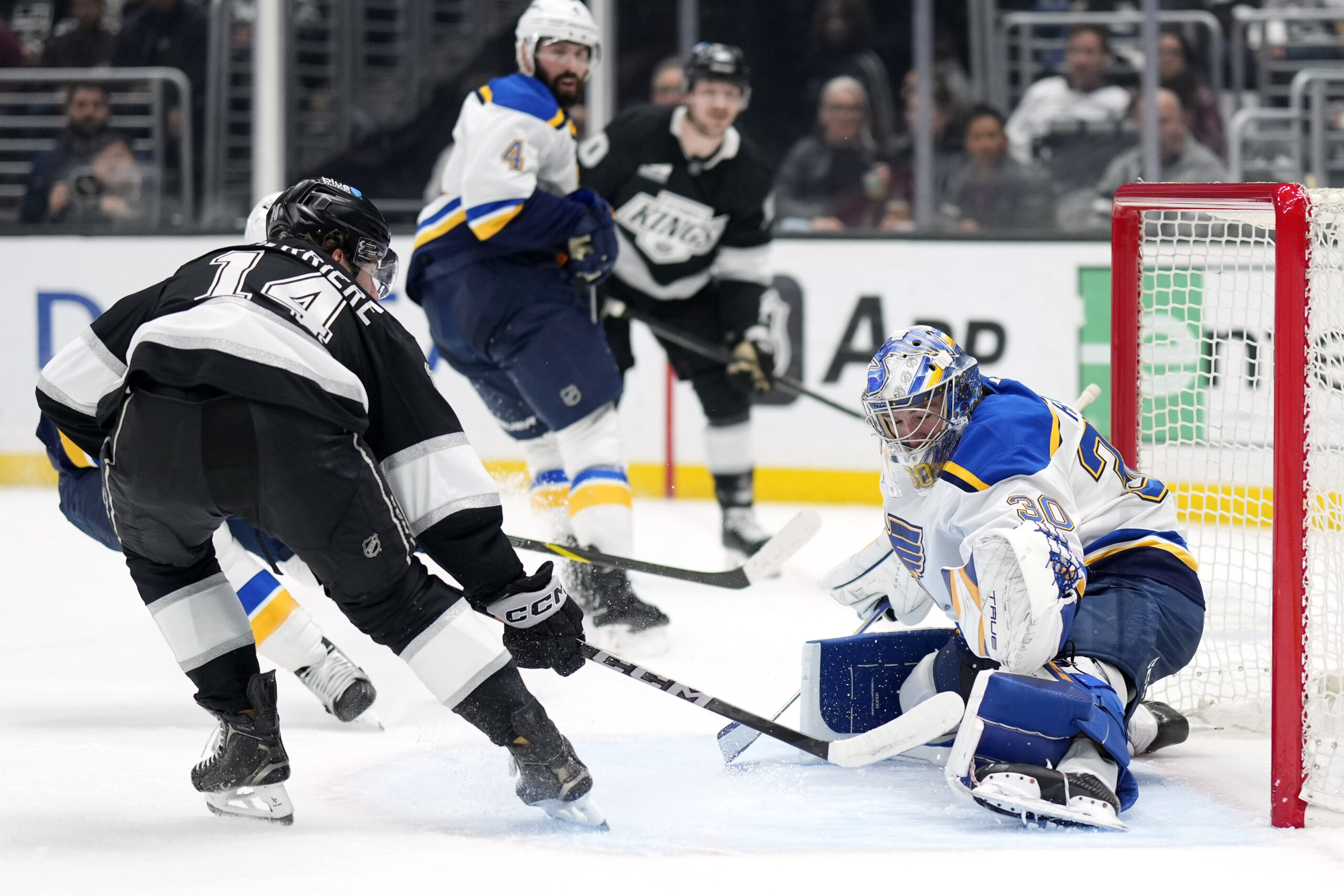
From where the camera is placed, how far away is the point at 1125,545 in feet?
8.09

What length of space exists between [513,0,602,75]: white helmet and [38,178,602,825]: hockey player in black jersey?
144 centimetres

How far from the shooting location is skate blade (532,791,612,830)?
7.33 ft

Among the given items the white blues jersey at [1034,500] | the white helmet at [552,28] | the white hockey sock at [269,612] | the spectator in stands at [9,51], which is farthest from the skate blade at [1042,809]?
the spectator in stands at [9,51]

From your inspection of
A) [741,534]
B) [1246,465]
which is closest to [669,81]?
[741,534]

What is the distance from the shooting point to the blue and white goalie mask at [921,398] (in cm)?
229

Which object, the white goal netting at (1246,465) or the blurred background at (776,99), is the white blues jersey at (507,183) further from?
the blurred background at (776,99)

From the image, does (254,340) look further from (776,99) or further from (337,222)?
(776,99)

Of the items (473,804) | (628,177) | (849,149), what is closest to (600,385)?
(628,177)

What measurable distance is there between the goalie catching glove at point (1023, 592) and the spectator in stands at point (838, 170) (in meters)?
3.84

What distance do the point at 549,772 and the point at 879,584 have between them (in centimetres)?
75

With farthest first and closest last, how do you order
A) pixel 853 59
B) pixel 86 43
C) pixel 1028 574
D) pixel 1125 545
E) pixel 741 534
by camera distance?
pixel 86 43 < pixel 853 59 < pixel 741 534 < pixel 1125 545 < pixel 1028 574

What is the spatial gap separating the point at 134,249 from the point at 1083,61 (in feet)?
11.3

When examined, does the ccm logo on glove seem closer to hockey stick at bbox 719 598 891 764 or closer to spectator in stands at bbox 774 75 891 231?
hockey stick at bbox 719 598 891 764

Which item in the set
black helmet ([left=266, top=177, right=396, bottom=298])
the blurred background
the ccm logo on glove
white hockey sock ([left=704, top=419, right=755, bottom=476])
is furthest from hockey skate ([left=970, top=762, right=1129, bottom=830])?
the blurred background
